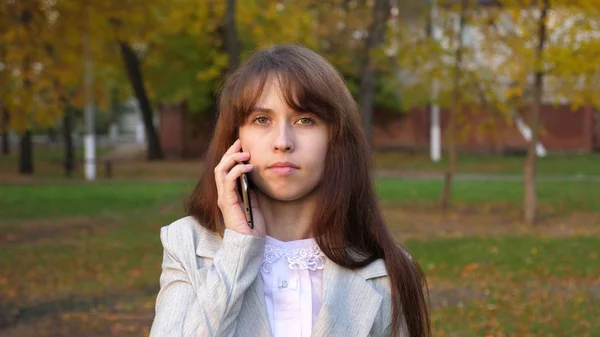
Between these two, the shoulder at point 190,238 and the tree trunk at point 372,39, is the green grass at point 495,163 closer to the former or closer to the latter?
the tree trunk at point 372,39

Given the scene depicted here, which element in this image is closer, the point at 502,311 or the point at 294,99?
the point at 294,99

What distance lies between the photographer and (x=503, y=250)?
13.1 meters

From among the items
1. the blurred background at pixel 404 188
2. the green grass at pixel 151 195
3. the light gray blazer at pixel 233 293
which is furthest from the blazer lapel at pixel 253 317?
the green grass at pixel 151 195

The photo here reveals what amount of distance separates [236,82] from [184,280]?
1.59 ft

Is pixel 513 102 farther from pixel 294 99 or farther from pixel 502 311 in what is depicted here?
pixel 294 99

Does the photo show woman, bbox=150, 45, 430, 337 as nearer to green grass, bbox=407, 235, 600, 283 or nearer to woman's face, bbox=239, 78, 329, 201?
woman's face, bbox=239, 78, 329, 201

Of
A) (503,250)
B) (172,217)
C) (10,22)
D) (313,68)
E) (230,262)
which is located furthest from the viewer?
(172,217)

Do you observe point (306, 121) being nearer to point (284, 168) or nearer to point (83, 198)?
point (284, 168)

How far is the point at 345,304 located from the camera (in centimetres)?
224

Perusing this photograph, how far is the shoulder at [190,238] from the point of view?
7.44 ft

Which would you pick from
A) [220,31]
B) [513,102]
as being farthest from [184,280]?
[220,31]

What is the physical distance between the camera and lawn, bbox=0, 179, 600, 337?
9.03 m

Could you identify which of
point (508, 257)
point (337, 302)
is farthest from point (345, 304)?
point (508, 257)

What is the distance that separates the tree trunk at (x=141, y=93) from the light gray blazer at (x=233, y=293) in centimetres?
3557
